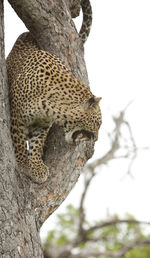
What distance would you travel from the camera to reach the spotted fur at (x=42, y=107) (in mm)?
5414

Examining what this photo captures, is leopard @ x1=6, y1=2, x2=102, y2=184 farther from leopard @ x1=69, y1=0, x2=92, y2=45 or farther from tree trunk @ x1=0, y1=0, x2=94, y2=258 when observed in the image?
leopard @ x1=69, y1=0, x2=92, y2=45

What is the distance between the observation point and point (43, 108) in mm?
5473

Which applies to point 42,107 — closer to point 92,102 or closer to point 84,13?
point 92,102

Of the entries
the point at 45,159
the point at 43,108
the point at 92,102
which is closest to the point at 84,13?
the point at 92,102

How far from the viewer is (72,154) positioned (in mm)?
5688

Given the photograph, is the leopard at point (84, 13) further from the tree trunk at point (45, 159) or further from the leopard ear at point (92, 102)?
the leopard ear at point (92, 102)

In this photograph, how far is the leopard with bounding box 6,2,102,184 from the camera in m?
5.42

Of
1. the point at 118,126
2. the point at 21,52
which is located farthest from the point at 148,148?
the point at 21,52

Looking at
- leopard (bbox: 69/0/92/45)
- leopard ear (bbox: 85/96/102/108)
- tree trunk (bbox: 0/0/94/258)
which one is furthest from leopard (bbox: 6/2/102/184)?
leopard (bbox: 69/0/92/45)

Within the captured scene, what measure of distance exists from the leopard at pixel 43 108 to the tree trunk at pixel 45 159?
14cm

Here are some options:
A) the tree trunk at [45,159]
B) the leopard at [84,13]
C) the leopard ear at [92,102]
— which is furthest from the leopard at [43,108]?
the leopard at [84,13]

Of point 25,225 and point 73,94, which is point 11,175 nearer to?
point 25,225

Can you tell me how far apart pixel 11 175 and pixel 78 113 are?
53.5 inches

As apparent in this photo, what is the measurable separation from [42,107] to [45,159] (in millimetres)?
706
